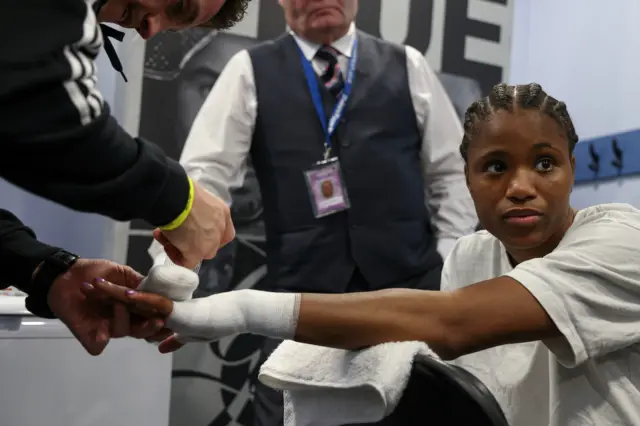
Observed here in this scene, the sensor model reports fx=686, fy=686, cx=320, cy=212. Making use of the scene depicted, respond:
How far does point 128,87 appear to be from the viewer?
7.67 ft

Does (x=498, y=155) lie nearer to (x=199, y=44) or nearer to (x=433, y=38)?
(x=199, y=44)

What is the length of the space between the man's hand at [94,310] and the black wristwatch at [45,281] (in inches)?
0.4

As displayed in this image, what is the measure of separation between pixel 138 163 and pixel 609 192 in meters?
2.25

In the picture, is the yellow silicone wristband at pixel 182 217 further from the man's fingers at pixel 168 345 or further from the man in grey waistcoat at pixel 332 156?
the man in grey waistcoat at pixel 332 156

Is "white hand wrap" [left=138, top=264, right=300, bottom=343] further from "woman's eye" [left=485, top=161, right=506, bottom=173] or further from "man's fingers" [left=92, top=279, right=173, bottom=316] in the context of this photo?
"woman's eye" [left=485, top=161, right=506, bottom=173]

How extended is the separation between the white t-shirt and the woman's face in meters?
0.05

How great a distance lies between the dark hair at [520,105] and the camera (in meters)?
0.99

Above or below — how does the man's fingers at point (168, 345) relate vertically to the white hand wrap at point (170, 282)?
below

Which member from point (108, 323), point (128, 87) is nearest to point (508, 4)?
point (128, 87)

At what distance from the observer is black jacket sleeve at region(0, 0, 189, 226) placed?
2.09 ft

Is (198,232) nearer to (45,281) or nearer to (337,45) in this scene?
(45,281)

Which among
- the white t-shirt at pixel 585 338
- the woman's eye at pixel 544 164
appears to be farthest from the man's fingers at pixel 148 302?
the woman's eye at pixel 544 164

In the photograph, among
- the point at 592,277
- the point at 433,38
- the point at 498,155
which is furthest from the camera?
the point at 433,38

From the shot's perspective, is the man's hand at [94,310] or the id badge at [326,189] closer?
the man's hand at [94,310]
